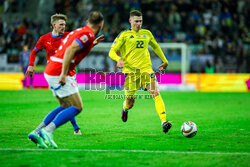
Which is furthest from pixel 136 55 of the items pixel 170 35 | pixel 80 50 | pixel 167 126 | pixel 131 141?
pixel 170 35

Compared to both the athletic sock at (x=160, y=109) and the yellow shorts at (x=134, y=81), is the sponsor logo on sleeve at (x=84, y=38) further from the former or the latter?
the yellow shorts at (x=134, y=81)

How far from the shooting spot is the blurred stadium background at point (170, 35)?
23.7 metres

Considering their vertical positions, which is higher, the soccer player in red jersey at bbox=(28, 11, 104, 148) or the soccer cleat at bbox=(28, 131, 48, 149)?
the soccer player in red jersey at bbox=(28, 11, 104, 148)

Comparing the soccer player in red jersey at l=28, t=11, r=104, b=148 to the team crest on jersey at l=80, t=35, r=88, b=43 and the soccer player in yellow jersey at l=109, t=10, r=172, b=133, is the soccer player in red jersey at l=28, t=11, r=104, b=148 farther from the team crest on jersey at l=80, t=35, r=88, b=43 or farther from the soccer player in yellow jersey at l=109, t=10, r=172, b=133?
the soccer player in yellow jersey at l=109, t=10, r=172, b=133

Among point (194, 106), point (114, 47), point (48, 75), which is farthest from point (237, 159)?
point (194, 106)

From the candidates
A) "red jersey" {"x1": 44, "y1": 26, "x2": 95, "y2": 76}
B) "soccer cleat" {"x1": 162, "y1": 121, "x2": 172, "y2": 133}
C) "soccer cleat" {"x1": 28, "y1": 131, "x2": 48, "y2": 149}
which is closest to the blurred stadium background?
"soccer cleat" {"x1": 162, "y1": 121, "x2": 172, "y2": 133}

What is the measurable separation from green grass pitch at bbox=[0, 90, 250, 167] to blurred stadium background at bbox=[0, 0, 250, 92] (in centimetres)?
1078

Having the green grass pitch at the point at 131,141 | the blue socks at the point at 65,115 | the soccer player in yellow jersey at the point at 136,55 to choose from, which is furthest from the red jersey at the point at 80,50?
the soccer player in yellow jersey at the point at 136,55

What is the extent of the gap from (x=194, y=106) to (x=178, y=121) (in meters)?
4.31

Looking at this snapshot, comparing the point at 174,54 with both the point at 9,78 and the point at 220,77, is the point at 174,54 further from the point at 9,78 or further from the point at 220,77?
the point at 9,78

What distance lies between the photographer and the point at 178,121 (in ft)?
35.6

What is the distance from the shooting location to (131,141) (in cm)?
762

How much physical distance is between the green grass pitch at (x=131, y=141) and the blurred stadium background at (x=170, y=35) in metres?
10.8

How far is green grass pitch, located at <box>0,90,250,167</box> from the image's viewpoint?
586cm
